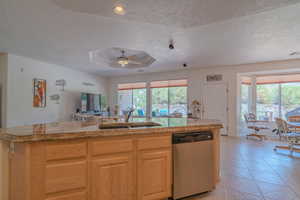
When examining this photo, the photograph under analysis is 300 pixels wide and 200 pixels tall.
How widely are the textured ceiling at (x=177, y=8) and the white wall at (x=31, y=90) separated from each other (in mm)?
3910

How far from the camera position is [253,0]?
210 centimetres

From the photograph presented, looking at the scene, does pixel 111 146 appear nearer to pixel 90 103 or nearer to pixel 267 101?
pixel 90 103

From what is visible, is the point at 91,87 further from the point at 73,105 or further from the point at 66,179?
the point at 66,179

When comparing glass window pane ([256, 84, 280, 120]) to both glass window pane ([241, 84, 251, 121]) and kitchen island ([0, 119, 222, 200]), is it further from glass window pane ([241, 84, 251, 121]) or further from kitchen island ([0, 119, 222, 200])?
kitchen island ([0, 119, 222, 200])

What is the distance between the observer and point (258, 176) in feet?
8.99

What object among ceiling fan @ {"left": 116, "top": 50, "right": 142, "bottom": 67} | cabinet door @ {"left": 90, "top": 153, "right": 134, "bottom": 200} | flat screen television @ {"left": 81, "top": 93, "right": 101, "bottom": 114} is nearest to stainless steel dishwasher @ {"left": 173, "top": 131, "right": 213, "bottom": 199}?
cabinet door @ {"left": 90, "top": 153, "right": 134, "bottom": 200}

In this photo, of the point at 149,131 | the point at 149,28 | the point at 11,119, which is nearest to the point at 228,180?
the point at 149,131

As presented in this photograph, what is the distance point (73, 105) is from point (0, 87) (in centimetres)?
250

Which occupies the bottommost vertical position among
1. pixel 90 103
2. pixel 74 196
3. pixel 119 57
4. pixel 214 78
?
pixel 74 196

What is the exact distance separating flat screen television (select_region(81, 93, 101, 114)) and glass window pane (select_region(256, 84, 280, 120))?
687 centimetres

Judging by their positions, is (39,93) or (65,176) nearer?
(65,176)

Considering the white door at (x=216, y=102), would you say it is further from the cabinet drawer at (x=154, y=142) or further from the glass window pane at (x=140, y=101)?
the cabinet drawer at (x=154, y=142)

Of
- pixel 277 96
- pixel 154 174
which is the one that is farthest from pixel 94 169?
pixel 277 96

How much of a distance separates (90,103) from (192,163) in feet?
20.3
